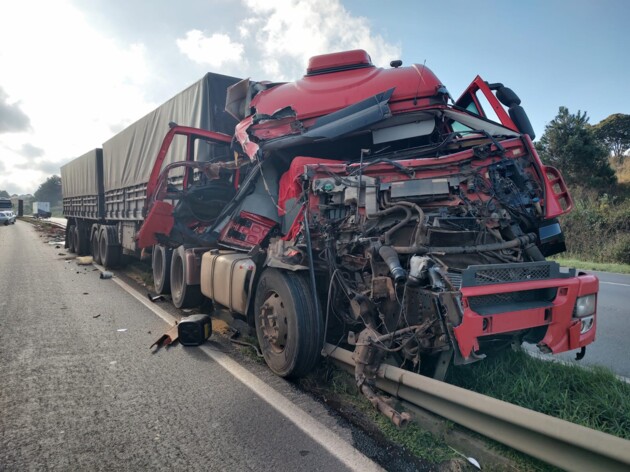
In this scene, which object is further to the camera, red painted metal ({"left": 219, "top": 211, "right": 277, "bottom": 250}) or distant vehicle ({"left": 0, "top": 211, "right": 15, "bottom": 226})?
distant vehicle ({"left": 0, "top": 211, "right": 15, "bottom": 226})

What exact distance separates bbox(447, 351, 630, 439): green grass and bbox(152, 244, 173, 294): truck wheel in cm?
514

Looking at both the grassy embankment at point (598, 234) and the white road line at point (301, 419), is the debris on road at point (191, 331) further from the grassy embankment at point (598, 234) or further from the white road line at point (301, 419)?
the grassy embankment at point (598, 234)

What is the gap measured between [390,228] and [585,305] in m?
1.52

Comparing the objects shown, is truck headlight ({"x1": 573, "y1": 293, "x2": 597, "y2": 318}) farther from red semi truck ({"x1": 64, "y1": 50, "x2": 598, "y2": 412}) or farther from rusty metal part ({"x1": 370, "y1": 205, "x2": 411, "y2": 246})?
rusty metal part ({"x1": 370, "y1": 205, "x2": 411, "y2": 246})

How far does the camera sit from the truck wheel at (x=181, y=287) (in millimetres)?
6461

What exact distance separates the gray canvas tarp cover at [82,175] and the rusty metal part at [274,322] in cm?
1075

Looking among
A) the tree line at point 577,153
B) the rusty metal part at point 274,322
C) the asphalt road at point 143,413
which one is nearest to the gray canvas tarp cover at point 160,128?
the asphalt road at point 143,413

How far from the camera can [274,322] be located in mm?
4070

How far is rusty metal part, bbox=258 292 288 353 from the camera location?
3951 mm

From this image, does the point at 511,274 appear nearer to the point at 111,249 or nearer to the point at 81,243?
the point at 111,249

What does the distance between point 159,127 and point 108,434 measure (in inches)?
278

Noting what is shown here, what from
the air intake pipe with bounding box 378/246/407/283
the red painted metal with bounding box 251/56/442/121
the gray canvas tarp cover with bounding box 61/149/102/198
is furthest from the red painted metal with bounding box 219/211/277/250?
the gray canvas tarp cover with bounding box 61/149/102/198

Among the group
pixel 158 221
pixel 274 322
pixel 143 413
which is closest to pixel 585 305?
pixel 274 322

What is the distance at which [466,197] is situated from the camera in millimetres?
3523
